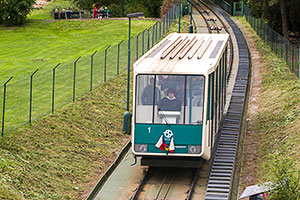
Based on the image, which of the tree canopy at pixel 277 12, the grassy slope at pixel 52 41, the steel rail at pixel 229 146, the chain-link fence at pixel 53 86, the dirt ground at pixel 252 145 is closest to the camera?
the steel rail at pixel 229 146

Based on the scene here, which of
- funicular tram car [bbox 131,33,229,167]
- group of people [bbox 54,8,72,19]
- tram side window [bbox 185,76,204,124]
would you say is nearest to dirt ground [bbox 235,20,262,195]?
funicular tram car [bbox 131,33,229,167]

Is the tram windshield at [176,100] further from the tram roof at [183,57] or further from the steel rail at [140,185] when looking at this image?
the steel rail at [140,185]

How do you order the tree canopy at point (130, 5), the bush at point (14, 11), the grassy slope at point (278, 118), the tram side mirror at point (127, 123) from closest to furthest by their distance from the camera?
the grassy slope at point (278, 118) → the tram side mirror at point (127, 123) → the bush at point (14, 11) → the tree canopy at point (130, 5)

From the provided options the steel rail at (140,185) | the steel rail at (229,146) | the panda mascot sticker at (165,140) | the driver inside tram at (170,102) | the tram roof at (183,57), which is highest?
the tram roof at (183,57)

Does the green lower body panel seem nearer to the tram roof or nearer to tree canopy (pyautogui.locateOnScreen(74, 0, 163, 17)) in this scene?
the tram roof

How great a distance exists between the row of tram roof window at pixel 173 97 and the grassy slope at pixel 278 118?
302 centimetres

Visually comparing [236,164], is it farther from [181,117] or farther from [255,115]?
[255,115]

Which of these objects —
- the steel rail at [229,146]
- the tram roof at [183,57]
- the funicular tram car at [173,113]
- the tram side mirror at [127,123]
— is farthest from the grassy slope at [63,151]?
the tram roof at [183,57]

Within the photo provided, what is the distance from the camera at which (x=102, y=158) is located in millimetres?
23531

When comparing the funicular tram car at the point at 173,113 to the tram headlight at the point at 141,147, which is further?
the tram headlight at the point at 141,147

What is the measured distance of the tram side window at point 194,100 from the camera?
19.7 m

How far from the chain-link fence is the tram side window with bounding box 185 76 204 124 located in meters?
6.73

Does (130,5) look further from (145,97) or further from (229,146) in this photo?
(145,97)

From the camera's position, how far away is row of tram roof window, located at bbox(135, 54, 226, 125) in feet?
64.8
